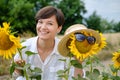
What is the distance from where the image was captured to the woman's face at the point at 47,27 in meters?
2.07

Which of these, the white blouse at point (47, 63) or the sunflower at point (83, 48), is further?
the white blouse at point (47, 63)

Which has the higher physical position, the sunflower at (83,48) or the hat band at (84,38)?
the hat band at (84,38)

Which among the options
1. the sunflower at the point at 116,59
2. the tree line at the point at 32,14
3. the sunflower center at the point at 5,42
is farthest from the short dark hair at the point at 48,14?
the tree line at the point at 32,14

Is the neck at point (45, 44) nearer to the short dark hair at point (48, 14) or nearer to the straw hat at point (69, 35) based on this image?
the short dark hair at point (48, 14)

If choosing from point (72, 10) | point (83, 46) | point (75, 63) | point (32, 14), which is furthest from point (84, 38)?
point (72, 10)

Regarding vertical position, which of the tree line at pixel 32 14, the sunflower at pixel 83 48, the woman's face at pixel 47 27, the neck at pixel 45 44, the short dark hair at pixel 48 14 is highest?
the tree line at pixel 32 14

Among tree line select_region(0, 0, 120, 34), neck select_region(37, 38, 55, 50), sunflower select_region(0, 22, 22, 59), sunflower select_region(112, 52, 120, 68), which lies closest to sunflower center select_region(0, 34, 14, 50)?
sunflower select_region(0, 22, 22, 59)

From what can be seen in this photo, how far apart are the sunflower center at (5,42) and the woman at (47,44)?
1.77ft

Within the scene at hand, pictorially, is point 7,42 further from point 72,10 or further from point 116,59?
point 72,10

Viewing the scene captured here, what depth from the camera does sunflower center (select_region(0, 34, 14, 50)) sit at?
1.45 meters

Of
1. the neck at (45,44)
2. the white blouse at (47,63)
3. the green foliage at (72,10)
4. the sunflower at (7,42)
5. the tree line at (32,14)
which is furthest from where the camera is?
the green foliage at (72,10)

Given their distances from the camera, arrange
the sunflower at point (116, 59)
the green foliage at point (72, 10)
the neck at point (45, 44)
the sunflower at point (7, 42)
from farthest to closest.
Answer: the green foliage at point (72, 10)
the neck at point (45, 44)
the sunflower at point (116, 59)
the sunflower at point (7, 42)

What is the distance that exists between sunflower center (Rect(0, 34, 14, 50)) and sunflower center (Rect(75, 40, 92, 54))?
250 mm

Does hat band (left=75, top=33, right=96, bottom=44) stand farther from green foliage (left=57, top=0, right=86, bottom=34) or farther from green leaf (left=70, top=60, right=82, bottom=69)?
green foliage (left=57, top=0, right=86, bottom=34)
